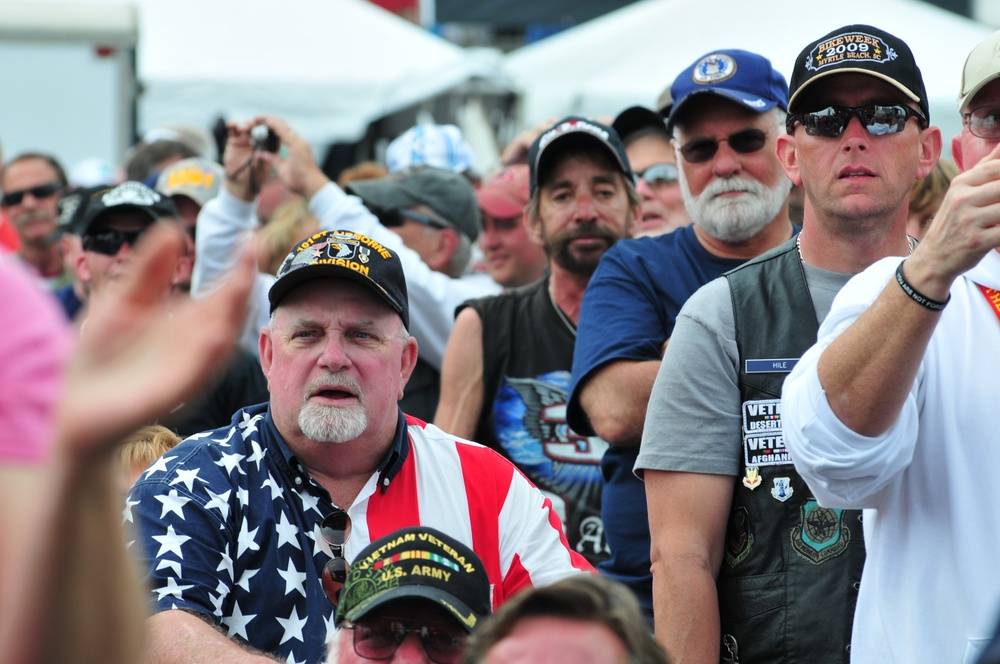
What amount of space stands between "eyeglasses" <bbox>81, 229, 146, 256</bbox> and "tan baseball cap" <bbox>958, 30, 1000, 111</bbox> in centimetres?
350

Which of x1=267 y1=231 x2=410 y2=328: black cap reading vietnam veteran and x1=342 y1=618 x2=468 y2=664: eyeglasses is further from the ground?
x1=267 y1=231 x2=410 y2=328: black cap reading vietnam veteran

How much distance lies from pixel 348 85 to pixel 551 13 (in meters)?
4.82

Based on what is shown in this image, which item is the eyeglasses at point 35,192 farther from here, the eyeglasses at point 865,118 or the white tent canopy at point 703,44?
the eyeglasses at point 865,118

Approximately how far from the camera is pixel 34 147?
36.2 feet

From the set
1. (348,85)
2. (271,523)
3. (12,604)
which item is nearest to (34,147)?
(348,85)

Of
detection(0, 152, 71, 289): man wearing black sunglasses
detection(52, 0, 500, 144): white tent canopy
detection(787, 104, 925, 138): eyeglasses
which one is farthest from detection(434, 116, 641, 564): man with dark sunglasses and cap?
detection(52, 0, 500, 144): white tent canopy

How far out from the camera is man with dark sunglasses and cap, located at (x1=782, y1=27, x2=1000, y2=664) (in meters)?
2.41

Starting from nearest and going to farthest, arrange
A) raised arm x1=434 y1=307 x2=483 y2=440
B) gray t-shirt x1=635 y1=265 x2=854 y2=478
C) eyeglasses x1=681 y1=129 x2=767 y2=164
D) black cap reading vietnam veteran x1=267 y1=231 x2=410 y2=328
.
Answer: gray t-shirt x1=635 y1=265 x2=854 y2=478, black cap reading vietnam veteran x1=267 y1=231 x2=410 y2=328, eyeglasses x1=681 y1=129 x2=767 y2=164, raised arm x1=434 y1=307 x2=483 y2=440

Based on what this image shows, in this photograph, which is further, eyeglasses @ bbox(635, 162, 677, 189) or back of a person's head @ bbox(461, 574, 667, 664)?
eyeglasses @ bbox(635, 162, 677, 189)

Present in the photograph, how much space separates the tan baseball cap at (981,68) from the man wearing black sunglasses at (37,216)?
7140 millimetres

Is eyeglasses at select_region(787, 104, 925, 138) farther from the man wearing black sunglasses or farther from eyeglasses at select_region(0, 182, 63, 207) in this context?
eyeglasses at select_region(0, 182, 63, 207)

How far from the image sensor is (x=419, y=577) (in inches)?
99.6

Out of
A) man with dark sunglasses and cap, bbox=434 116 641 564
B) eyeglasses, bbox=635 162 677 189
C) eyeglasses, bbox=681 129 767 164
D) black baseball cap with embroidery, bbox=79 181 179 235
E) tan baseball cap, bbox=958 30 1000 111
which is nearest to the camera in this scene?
tan baseball cap, bbox=958 30 1000 111

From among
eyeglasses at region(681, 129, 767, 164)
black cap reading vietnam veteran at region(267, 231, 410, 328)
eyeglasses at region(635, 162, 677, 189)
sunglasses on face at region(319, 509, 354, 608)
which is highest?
eyeglasses at region(681, 129, 767, 164)
